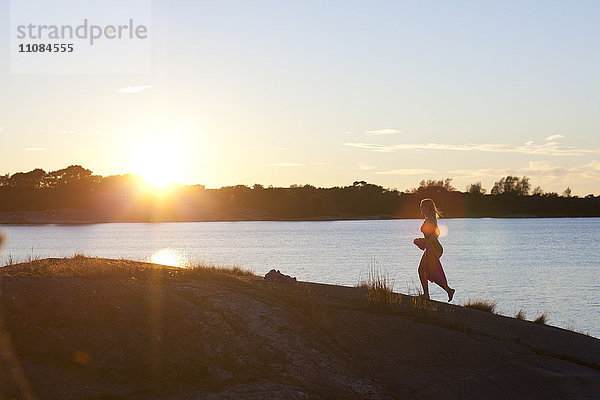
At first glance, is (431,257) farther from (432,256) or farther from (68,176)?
(68,176)

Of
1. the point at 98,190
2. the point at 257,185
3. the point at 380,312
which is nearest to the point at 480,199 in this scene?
the point at 257,185

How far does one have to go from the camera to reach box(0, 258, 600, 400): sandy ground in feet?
27.9

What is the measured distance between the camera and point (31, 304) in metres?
9.52

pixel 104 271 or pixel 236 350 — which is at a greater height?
pixel 104 271

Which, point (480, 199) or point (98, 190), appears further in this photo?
point (480, 199)

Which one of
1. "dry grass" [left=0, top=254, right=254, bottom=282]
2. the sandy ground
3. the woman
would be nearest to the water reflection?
"dry grass" [left=0, top=254, right=254, bottom=282]

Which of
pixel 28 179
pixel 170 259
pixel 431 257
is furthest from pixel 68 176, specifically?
pixel 431 257

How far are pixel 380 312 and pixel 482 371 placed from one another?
2.63m

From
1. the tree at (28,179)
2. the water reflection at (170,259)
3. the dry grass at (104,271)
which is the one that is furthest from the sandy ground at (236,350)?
the tree at (28,179)

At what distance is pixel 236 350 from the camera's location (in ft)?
30.8

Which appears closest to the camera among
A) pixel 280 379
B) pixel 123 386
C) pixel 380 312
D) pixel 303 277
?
pixel 123 386

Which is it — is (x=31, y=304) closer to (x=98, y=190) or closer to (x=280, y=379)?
(x=280, y=379)

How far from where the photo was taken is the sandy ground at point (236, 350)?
27.9ft

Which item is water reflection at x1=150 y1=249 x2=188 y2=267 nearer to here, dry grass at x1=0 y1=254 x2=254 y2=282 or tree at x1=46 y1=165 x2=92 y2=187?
dry grass at x1=0 y1=254 x2=254 y2=282
